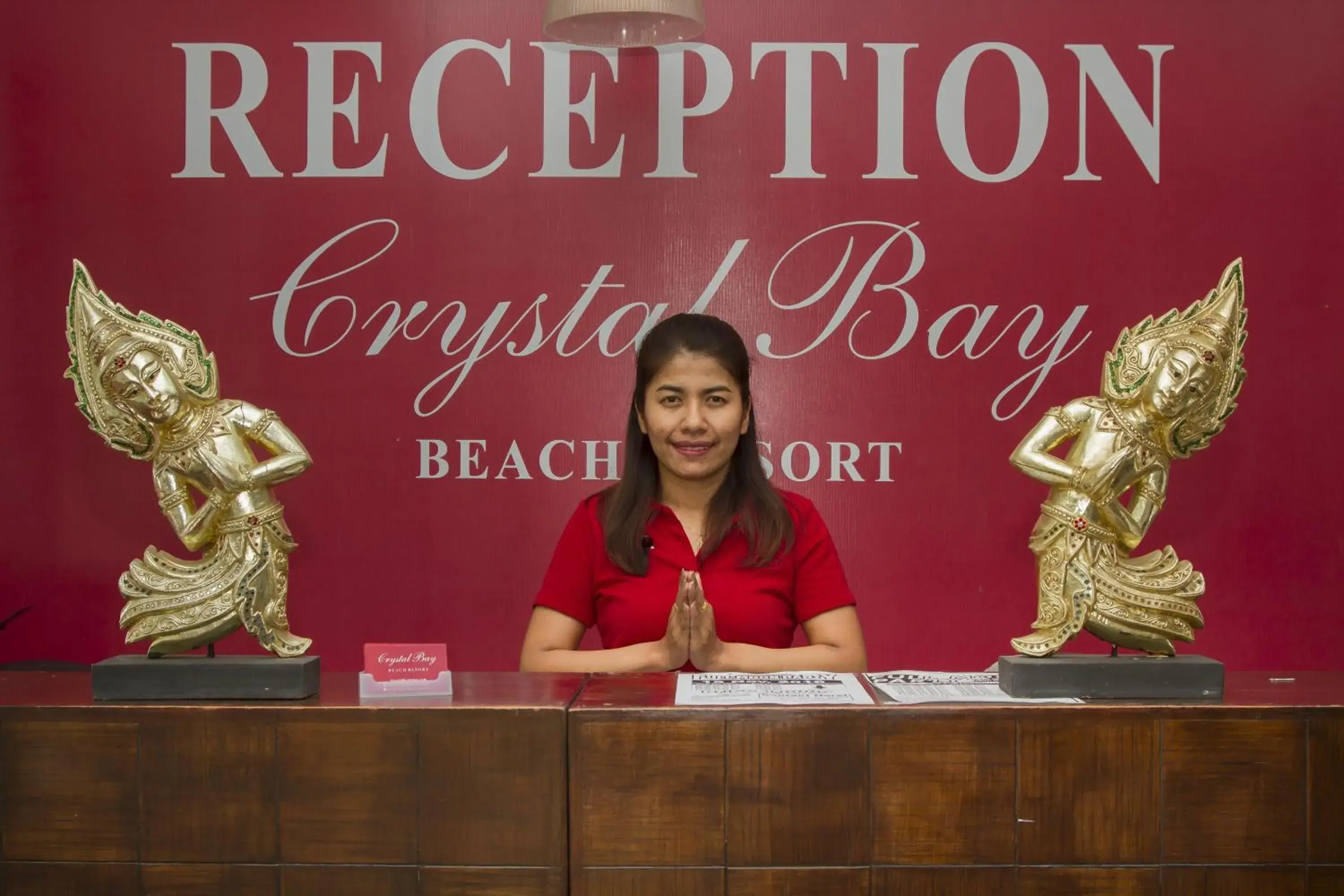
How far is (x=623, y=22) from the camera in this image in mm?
2666

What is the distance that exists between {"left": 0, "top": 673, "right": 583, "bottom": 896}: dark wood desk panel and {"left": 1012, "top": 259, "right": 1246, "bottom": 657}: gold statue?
29.1 inches

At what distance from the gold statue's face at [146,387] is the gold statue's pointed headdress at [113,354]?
0.01m

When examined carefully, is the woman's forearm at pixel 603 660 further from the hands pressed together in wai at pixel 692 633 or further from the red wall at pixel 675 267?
the red wall at pixel 675 267

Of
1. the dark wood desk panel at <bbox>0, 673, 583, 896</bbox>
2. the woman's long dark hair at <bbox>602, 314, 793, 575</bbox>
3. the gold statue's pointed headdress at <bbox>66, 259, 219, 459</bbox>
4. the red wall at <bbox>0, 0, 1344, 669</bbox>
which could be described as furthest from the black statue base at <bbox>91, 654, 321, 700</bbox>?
the red wall at <bbox>0, 0, 1344, 669</bbox>

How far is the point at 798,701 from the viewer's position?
168cm

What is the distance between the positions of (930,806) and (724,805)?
27 centimetres

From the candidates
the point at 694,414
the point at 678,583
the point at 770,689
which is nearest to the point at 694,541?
the point at 678,583

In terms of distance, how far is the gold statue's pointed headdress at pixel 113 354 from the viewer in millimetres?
1797

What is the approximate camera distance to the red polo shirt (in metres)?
2.40

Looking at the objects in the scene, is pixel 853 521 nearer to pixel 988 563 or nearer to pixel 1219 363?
pixel 988 563

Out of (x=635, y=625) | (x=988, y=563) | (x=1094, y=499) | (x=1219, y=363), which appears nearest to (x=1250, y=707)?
(x=1094, y=499)

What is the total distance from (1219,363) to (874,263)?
4.61 feet

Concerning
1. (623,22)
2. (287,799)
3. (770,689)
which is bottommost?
(287,799)

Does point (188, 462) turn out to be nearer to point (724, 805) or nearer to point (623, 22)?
point (724, 805)
